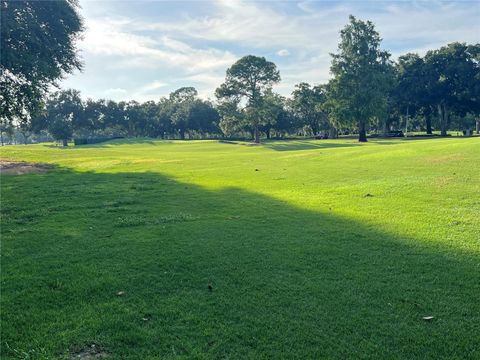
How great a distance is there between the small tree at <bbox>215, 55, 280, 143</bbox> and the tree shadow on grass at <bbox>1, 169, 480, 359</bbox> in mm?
55971

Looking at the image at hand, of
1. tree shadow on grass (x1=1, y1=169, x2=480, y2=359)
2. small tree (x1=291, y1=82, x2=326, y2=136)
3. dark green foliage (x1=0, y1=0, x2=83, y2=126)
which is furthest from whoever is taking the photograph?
small tree (x1=291, y1=82, x2=326, y2=136)

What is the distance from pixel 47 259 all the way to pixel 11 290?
1.27 metres

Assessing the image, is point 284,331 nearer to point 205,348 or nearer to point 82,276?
point 205,348

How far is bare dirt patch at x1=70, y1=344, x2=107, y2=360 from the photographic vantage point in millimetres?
3943

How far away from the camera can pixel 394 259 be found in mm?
6348

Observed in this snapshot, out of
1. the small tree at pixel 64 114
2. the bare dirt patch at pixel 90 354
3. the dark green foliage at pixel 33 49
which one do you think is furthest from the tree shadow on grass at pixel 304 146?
the small tree at pixel 64 114

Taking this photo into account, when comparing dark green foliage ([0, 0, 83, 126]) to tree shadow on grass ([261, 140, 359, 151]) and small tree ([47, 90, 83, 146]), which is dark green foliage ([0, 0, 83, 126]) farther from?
small tree ([47, 90, 83, 146])

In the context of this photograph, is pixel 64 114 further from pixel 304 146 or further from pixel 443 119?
pixel 443 119

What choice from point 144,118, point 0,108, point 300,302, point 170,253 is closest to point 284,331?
point 300,302

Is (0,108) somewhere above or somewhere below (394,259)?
above

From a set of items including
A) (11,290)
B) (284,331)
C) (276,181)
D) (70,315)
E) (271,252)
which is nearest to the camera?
(284,331)

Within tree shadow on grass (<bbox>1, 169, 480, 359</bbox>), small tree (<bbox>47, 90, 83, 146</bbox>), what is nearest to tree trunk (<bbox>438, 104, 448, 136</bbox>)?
tree shadow on grass (<bbox>1, 169, 480, 359</bbox>)

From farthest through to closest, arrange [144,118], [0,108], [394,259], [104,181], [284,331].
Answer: [144,118] → [0,108] → [104,181] → [394,259] → [284,331]

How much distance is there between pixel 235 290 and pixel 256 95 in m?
60.7
